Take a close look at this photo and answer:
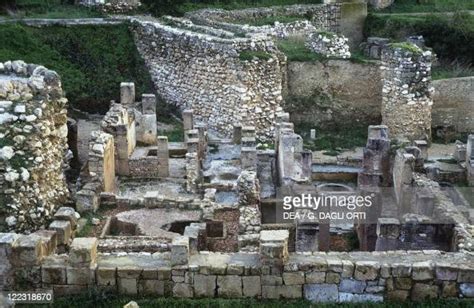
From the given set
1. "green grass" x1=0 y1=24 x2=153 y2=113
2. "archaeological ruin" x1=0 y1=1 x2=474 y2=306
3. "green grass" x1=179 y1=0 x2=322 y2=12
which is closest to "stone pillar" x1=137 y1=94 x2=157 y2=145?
"archaeological ruin" x1=0 y1=1 x2=474 y2=306

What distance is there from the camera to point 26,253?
11953 mm

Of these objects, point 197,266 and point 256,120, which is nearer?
point 197,266

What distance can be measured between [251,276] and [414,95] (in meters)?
15.5

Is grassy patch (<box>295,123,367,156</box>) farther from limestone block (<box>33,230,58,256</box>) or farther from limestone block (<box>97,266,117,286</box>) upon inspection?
limestone block (<box>97,266,117,286</box>)

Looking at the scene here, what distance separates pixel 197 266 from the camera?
39.0ft

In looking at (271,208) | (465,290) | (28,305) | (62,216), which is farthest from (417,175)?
(28,305)

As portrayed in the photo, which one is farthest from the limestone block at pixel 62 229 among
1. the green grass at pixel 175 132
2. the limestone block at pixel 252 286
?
the green grass at pixel 175 132

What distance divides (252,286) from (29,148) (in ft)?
16.0

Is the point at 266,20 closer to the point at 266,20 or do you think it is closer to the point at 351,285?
the point at 266,20

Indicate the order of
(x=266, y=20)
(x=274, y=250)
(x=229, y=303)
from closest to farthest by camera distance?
(x=274, y=250)
(x=229, y=303)
(x=266, y=20)

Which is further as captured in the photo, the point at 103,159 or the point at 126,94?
the point at 126,94

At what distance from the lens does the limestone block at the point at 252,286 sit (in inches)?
469

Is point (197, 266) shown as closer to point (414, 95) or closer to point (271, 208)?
point (271, 208)

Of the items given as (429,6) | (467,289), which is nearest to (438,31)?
(429,6)
